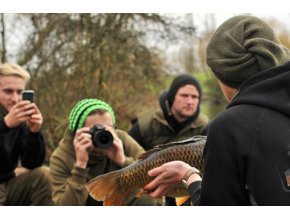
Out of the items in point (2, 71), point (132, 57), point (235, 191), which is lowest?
point (235, 191)

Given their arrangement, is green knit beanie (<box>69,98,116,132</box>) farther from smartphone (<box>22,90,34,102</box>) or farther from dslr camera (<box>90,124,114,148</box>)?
smartphone (<box>22,90,34,102</box>)

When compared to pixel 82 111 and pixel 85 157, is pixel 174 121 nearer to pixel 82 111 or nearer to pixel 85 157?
pixel 82 111

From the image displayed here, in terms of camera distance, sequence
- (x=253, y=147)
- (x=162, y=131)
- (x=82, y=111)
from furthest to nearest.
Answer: (x=162, y=131), (x=82, y=111), (x=253, y=147)

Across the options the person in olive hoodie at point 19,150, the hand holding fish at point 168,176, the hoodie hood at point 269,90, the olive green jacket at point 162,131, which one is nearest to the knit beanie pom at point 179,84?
the olive green jacket at point 162,131

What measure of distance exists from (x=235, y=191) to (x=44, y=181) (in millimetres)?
2745

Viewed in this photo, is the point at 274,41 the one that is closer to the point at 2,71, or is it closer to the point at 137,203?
the point at 137,203

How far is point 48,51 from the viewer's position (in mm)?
7000

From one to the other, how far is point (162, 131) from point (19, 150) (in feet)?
4.20

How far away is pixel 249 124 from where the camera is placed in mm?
1282

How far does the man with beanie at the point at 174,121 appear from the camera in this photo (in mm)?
4516

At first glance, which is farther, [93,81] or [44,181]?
[93,81]

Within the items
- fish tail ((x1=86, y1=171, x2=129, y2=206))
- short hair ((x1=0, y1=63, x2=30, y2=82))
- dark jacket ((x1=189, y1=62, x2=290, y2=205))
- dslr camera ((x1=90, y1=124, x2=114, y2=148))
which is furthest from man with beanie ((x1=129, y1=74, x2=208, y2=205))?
dark jacket ((x1=189, y1=62, x2=290, y2=205))

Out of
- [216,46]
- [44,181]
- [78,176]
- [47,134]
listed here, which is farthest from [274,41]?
[47,134]

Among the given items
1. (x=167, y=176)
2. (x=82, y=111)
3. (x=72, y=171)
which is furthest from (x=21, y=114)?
(x=167, y=176)
